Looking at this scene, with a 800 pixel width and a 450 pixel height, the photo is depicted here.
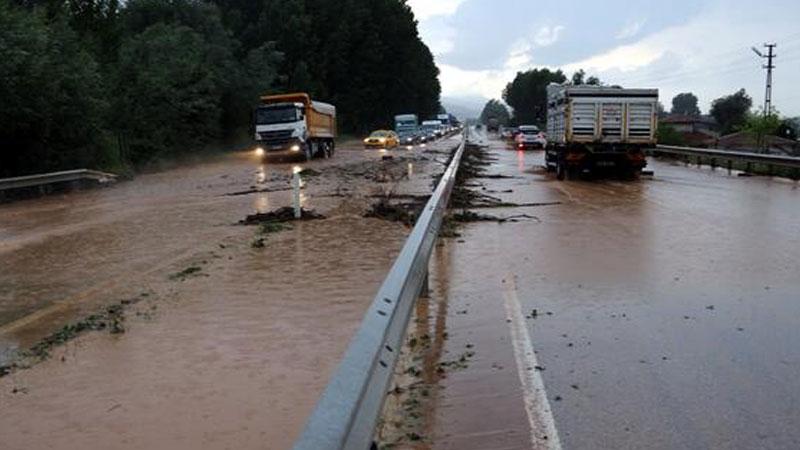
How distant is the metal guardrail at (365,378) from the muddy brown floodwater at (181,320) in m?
0.95

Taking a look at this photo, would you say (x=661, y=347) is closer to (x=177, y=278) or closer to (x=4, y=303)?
(x=177, y=278)

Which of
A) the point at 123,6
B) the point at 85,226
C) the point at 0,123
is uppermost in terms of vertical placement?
the point at 123,6

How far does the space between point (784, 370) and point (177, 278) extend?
7.08 meters

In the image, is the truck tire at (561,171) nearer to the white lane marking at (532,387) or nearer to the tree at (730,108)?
the white lane marking at (532,387)

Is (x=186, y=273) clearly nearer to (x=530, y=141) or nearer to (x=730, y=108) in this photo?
(x=530, y=141)

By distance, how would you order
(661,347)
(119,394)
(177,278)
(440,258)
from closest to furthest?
1. (119,394)
2. (661,347)
3. (177,278)
4. (440,258)

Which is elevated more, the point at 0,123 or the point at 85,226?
the point at 0,123

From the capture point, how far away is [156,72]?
4200 cm

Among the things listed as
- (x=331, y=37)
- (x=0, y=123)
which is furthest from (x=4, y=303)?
(x=331, y=37)

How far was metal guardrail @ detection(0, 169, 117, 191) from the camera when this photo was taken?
23688 millimetres

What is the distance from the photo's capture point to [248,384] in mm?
6043

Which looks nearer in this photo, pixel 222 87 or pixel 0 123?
pixel 0 123

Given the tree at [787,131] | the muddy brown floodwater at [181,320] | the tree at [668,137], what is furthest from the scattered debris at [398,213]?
the tree at [787,131]

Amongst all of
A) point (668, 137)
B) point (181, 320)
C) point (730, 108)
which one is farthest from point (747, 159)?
point (730, 108)
